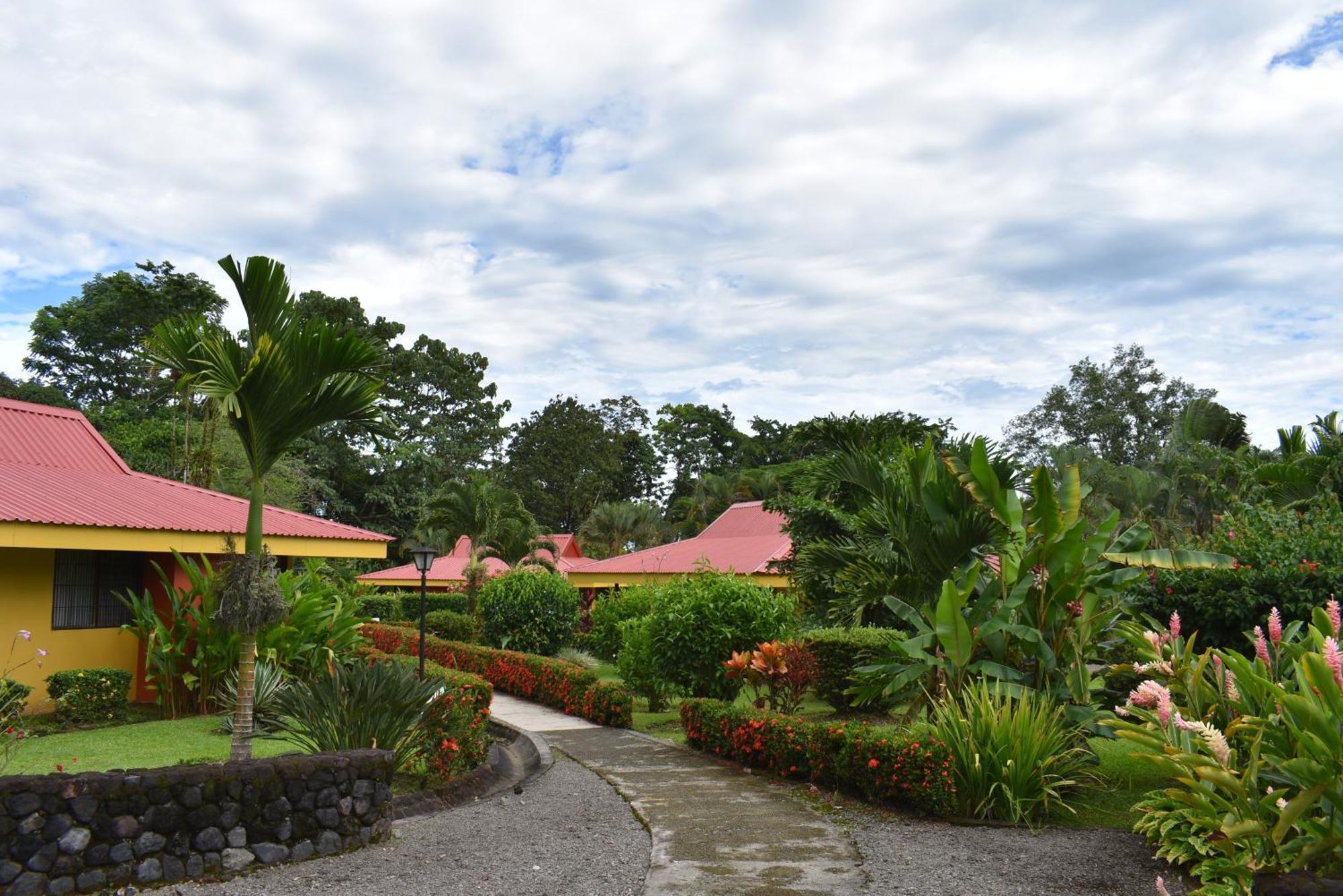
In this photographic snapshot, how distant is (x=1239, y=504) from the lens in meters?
13.5

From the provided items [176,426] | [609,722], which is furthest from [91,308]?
[609,722]

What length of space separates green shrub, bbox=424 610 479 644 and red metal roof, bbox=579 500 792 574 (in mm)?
5237

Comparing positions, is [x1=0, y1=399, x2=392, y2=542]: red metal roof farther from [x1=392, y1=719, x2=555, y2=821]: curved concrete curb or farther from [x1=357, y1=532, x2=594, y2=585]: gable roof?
[x1=357, y1=532, x2=594, y2=585]: gable roof

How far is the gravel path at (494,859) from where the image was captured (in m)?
5.78

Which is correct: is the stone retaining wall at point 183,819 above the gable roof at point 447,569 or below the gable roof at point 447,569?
below

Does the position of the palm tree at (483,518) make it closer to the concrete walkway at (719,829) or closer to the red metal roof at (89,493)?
the red metal roof at (89,493)

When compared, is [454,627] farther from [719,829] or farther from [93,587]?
[719,829]

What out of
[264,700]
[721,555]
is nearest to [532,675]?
[264,700]

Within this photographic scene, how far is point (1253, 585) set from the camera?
389 inches

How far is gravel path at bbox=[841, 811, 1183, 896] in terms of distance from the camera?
18.9 ft

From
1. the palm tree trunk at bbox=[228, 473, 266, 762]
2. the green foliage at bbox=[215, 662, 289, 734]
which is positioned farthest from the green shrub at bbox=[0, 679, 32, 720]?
the palm tree trunk at bbox=[228, 473, 266, 762]

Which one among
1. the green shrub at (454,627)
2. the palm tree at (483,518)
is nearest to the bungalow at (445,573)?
the palm tree at (483,518)

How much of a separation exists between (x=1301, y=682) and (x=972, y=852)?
2.56 metres

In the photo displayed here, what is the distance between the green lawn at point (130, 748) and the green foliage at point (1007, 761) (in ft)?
18.8
